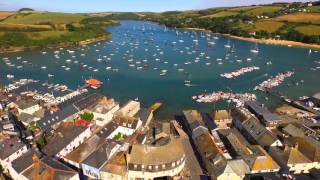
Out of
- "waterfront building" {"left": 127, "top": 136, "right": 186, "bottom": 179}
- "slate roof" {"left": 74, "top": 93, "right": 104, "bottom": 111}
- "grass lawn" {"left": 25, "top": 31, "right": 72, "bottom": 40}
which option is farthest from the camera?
"grass lawn" {"left": 25, "top": 31, "right": 72, "bottom": 40}

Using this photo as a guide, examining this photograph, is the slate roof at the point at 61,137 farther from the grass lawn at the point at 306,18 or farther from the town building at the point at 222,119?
the grass lawn at the point at 306,18

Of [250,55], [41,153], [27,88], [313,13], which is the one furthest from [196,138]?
[313,13]

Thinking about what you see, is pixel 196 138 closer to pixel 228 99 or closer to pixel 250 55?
pixel 228 99

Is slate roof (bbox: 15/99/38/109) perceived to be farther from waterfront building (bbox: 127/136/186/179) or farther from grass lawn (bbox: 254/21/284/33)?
grass lawn (bbox: 254/21/284/33)

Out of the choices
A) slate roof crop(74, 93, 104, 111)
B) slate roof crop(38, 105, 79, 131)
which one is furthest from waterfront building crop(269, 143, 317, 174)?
slate roof crop(38, 105, 79, 131)

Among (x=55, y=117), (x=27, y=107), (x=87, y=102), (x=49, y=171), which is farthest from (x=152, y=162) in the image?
(x=27, y=107)

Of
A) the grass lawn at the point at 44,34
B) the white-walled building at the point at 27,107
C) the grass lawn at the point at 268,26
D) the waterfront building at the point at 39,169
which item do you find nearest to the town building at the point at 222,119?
the waterfront building at the point at 39,169
